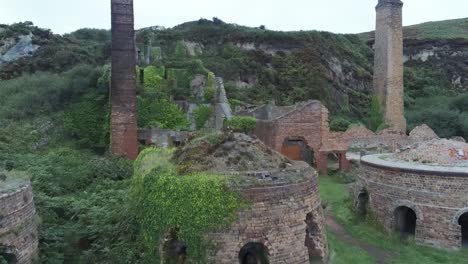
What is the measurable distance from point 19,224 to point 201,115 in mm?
14949

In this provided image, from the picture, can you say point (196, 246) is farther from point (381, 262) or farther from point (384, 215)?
point (384, 215)

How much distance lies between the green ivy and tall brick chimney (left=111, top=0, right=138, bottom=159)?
9.16 metres

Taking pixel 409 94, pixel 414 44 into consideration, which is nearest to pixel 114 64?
pixel 409 94

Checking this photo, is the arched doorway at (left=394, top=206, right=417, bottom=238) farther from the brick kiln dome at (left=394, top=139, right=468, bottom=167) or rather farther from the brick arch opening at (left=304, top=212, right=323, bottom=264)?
the brick arch opening at (left=304, top=212, right=323, bottom=264)

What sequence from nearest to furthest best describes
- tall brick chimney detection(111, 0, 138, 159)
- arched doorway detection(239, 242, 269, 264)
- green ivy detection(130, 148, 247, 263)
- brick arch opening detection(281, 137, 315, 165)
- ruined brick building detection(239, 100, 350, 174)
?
green ivy detection(130, 148, 247, 263) → arched doorway detection(239, 242, 269, 264) → tall brick chimney detection(111, 0, 138, 159) → ruined brick building detection(239, 100, 350, 174) → brick arch opening detection(281, 137, 315, 165)

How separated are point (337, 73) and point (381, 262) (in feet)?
135

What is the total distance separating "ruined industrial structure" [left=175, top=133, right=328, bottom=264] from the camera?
8.45 metres

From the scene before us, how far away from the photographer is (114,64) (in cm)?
1791

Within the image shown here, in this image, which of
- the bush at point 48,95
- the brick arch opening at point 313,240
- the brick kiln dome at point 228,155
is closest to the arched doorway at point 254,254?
the brick arch opening at point 313,240

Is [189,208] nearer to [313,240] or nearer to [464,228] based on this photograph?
[313,240]

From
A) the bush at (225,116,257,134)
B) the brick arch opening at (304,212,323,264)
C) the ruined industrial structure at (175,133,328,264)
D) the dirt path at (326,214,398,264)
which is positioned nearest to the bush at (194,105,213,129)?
the bush at (225,116,257,134)

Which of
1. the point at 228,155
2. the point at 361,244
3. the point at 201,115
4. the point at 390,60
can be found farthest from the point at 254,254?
the point at 390,60

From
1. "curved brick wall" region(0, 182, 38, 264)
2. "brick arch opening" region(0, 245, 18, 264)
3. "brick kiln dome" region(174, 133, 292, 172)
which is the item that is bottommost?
"brick arch opening" region(0, 245, 18, 264)

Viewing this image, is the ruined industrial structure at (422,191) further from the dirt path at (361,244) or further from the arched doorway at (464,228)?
the dirt path at (361,244)
